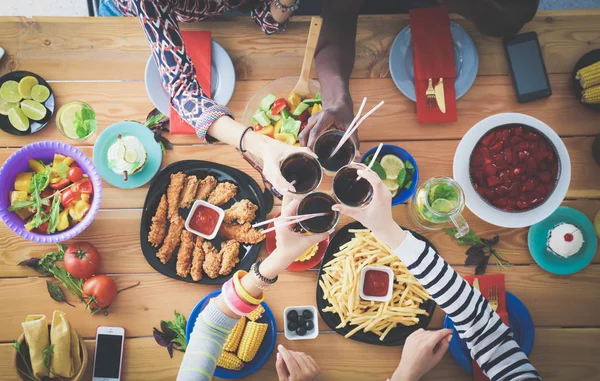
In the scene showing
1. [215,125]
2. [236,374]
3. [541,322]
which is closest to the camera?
[215,125]

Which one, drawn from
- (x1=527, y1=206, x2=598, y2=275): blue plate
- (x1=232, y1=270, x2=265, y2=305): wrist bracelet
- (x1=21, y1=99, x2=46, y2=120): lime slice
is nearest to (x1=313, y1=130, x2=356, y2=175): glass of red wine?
(x1=232, y1=270, x2=265, y2=305): wrist bracelet

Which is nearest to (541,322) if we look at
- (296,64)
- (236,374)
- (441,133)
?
(441,133)

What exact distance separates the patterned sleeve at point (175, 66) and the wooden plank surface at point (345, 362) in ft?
3.41

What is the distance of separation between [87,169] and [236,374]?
113cm

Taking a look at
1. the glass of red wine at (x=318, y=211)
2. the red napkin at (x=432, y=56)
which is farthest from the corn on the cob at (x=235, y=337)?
the red napkin at (x=432, y=56)

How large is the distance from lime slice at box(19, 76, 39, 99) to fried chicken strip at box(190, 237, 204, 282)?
1.06 metres

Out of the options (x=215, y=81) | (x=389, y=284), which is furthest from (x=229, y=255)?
(x=215, y=81)

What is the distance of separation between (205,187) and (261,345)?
773mm

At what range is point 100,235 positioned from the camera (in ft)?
6.66

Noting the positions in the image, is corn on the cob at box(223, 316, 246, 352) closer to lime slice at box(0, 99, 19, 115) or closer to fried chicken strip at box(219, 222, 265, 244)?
fried chicken strip at box(219, 222, 265, 244)

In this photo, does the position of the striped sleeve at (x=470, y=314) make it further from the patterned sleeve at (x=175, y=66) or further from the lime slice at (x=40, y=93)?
the lime slice at (x=40, y=93)

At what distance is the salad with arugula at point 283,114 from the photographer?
1.91 m

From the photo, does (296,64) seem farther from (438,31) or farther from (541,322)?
(541,322)

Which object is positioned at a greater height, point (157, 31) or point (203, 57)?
point (157, 31)
